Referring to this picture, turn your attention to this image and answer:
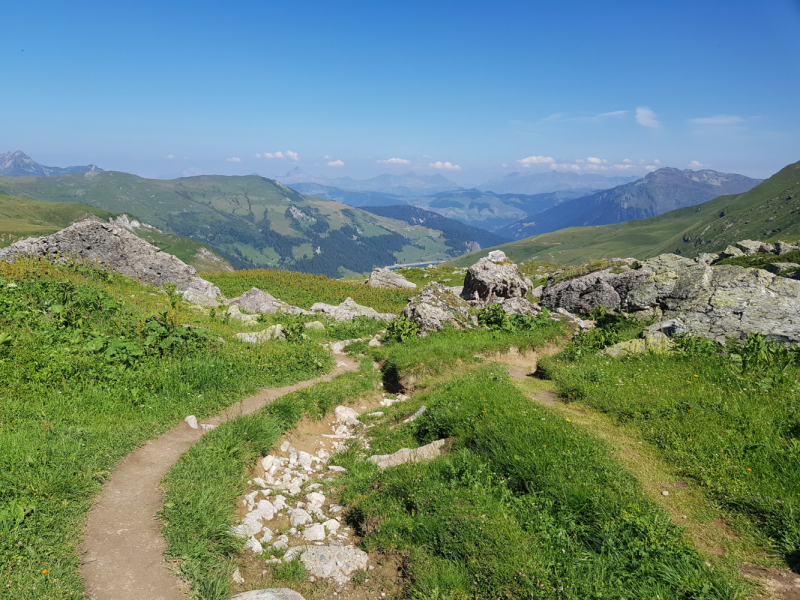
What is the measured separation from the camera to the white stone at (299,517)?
8367 mm

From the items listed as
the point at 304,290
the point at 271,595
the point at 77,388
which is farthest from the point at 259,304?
the point at 271,595

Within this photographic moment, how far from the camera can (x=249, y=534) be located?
7723 millimetres

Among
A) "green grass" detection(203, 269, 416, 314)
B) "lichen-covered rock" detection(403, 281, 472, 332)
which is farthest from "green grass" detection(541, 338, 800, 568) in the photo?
"green grass" detection(203, 269, 416, 314)

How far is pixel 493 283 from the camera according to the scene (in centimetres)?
3077

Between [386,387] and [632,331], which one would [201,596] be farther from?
[632,331]

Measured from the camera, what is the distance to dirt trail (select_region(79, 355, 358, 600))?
5961mm

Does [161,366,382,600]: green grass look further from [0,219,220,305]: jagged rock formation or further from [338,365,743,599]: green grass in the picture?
[0,219,220,305]: jagged rock formation

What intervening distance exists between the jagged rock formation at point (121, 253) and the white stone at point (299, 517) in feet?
87.9

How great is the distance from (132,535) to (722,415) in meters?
12.2

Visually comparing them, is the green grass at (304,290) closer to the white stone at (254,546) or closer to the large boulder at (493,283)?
the large boulder at (493,283)

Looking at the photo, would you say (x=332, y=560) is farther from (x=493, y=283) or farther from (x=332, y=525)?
(x=493, y=283)

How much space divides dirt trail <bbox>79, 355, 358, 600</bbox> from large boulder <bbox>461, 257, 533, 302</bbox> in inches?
951

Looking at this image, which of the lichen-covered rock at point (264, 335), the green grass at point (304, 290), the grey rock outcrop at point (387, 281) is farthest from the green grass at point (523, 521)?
the grey rock outcrop at point (387, 281)

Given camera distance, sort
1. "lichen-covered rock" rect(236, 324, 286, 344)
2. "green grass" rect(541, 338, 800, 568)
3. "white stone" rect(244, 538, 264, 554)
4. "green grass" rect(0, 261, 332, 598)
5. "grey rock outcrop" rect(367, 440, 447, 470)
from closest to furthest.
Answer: "green grass" rect(0, 261, 332, 598) < "green grass" rect(541, 338, 800, 568) < "white stone" rect(244, 538, 264, 554) < "grey rock outcrop" rect(367, 440, 447, 470) < "lichen-covered rock" rect(236, 324, 286, 344)
